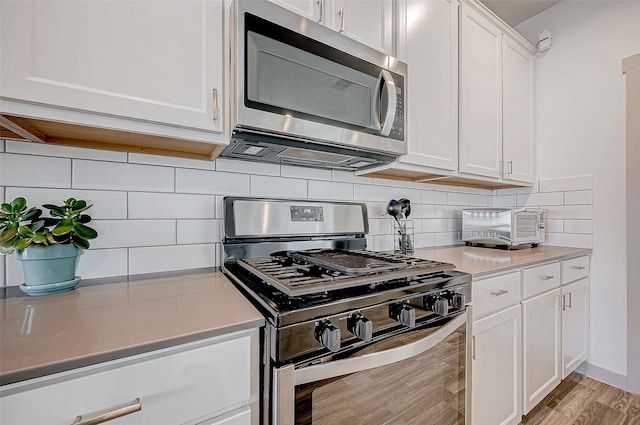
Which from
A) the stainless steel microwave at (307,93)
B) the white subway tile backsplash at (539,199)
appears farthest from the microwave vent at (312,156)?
the white subway tile backsplash at (539,199)

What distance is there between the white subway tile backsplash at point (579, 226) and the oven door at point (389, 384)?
1.58 meters

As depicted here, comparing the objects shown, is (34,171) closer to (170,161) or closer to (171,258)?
(170,161)

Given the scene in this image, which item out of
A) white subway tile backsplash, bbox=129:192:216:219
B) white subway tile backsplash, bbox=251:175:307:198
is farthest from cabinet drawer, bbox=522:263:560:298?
white subway tile backsplash, bbox=129:192:216:219

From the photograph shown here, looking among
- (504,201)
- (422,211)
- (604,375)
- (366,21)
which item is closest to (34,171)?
(366,21)

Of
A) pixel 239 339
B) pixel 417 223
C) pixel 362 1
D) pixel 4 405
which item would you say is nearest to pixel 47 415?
pixel 4 405

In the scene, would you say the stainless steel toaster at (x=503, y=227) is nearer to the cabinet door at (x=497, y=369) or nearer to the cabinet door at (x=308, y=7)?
the cabinet door at (x=497, y=369)

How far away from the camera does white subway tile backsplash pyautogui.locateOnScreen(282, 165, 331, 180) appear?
137 cm

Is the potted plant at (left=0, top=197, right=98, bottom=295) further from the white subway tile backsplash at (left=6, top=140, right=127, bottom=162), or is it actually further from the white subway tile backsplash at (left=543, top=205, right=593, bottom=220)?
the white subway tile backsplash at (left=543, top=205, right=593, bottom=220)

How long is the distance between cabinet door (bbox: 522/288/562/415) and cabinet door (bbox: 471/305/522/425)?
83mm

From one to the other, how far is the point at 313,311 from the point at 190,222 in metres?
0.72

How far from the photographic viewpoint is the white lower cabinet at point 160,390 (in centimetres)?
46

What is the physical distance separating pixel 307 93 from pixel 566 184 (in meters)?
2.12

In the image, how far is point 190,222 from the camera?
114cm

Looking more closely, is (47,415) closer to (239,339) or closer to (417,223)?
(239,339)
